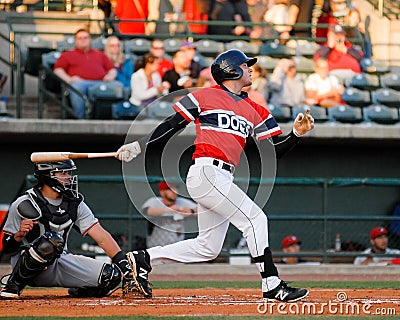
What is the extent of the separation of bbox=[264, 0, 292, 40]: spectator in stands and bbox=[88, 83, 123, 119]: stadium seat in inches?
144

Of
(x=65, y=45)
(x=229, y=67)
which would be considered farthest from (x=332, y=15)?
(x=229, y=67)

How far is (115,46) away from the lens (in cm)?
1339

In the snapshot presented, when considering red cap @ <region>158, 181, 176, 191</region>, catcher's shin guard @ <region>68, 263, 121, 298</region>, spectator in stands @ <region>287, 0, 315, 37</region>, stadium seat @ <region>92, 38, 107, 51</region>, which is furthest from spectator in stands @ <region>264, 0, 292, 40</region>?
catcher's shin guard @ <region>68, 263, 121, 298</region>

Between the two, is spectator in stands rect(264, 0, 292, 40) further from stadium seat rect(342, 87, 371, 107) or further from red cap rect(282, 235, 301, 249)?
red cap rect(282, 235, 301, 249)

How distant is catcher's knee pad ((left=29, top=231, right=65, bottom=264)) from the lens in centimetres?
693

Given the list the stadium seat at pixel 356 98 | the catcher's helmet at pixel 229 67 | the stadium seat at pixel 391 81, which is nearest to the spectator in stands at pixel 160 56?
the stadium seat at pixel 356 98

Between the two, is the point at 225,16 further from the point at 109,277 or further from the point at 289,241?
the point at 109,277

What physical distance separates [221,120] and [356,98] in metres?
7.45

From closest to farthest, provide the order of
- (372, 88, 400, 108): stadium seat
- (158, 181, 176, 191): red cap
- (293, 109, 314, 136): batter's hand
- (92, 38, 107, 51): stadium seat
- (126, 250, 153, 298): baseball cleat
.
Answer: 1. (293, 109, 314, 136): batter's hand
2. (126, 250, 153, 298): baseball cleat
3. (158, 181, 176, 191): red cap
4. (92, 38, 107, 51): stadium seat
5. (372, 88, 400, 108): stadium seat

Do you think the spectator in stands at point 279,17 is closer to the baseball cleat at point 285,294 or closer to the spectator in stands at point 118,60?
the spectator in stands at point 118,60

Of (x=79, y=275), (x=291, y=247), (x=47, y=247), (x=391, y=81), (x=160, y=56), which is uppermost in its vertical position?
(x=160, y=56)

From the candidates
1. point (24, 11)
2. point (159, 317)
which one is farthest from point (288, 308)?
point (24, 11)

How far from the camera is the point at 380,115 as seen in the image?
1355 centimetres

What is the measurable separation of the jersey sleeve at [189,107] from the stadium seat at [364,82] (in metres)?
7.76
